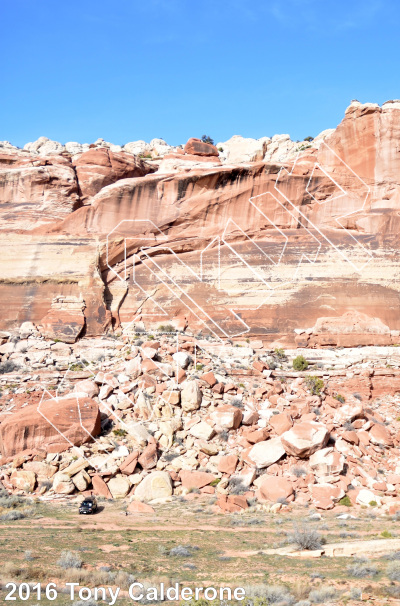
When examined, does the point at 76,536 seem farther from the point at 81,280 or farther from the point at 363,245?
the point at 363,245

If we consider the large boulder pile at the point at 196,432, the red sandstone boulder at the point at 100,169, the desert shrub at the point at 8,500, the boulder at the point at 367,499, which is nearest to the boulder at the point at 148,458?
the large boulder pile at the point at 196,432

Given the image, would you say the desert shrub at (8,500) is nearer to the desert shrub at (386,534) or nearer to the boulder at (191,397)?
the boulder at (191,397)

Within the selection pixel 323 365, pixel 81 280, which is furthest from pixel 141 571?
pixel 81 280

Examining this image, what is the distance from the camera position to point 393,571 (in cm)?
956

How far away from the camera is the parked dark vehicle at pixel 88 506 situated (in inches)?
607

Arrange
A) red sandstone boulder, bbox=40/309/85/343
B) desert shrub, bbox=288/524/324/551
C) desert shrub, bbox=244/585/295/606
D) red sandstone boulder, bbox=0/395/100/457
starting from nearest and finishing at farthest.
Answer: desert shrub, bbox=244/585/295/606 < desert shrub, bbox=288/524/324/551 < red sandstone boulder, bbox=0/395/100/457 < red sandstone boulder, bbox=40/309/85/343

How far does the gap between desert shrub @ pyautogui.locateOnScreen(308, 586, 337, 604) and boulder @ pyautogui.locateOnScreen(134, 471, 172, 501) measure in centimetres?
887

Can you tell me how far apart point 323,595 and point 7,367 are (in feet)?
62.1

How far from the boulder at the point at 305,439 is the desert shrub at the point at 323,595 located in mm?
8954

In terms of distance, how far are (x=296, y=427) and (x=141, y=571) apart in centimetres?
946

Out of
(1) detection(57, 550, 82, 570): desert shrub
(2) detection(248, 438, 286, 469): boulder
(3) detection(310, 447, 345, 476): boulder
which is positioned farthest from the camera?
(2) detection(248, 438, 286, 469): boulder

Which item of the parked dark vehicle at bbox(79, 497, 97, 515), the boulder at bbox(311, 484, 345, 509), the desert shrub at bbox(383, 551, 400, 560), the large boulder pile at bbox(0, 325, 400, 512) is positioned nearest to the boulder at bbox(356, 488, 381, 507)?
the large boulder pile at bbox(0, 325, 400, 512)

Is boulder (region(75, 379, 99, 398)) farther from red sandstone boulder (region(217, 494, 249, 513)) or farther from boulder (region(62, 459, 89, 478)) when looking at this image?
red sandstone boulder (region(217, 494, 249, 513))

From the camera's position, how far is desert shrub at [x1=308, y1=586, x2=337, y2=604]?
856 cm
